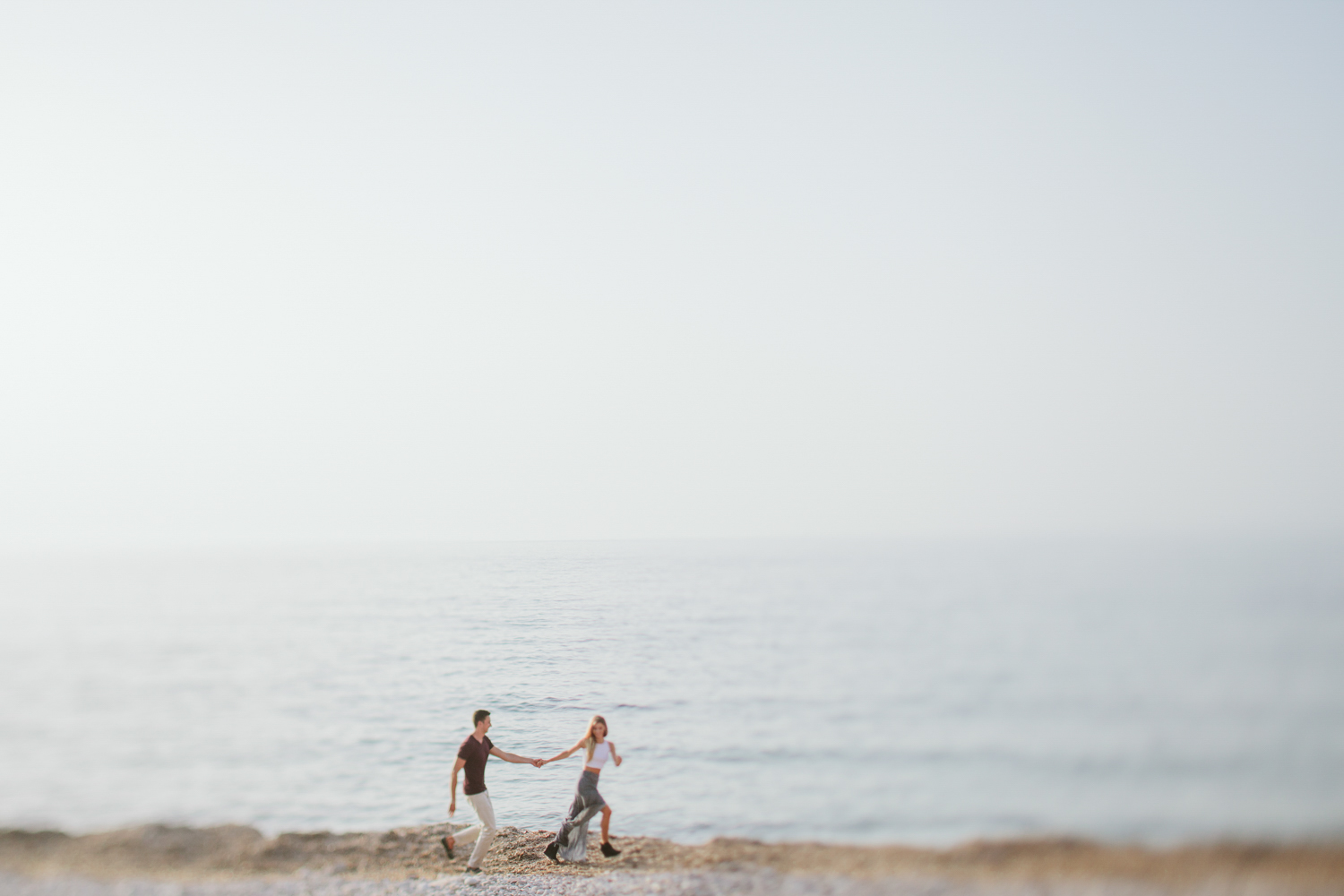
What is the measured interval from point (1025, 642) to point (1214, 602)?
226 inches

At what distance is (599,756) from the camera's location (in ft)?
36.8

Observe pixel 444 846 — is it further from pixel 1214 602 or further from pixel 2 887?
pixel 1214 602

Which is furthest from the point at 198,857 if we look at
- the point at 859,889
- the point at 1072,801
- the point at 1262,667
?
the point at 1262,667

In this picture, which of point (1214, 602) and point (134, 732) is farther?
point (134, 732)

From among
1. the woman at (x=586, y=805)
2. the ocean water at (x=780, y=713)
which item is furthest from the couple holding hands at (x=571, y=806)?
the ocean water at (x=780, y=713)

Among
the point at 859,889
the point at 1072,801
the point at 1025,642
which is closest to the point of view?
the point at 859,889

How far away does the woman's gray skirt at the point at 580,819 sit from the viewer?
37.0ft

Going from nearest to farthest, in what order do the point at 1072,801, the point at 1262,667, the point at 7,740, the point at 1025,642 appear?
1. the point at 1072,801
2. the point at 1262,667
3. the point at 1025,642
4. the point at 7,740

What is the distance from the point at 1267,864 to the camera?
383 inches

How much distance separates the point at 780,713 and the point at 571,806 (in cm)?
1053

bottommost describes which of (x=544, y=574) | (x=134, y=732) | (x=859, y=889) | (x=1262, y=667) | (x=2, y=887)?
(x=134, y=732)

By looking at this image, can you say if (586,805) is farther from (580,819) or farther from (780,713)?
(780,713)

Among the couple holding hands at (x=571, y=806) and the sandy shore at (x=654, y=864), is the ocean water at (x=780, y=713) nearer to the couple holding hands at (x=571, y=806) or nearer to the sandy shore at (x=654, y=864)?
the sandy shore at (x=654, y=864)

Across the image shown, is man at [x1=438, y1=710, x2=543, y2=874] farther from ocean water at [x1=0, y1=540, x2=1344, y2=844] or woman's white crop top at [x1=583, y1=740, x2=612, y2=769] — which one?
ocean water at [x1=0, y1=540, x2=1344, y2=844]
